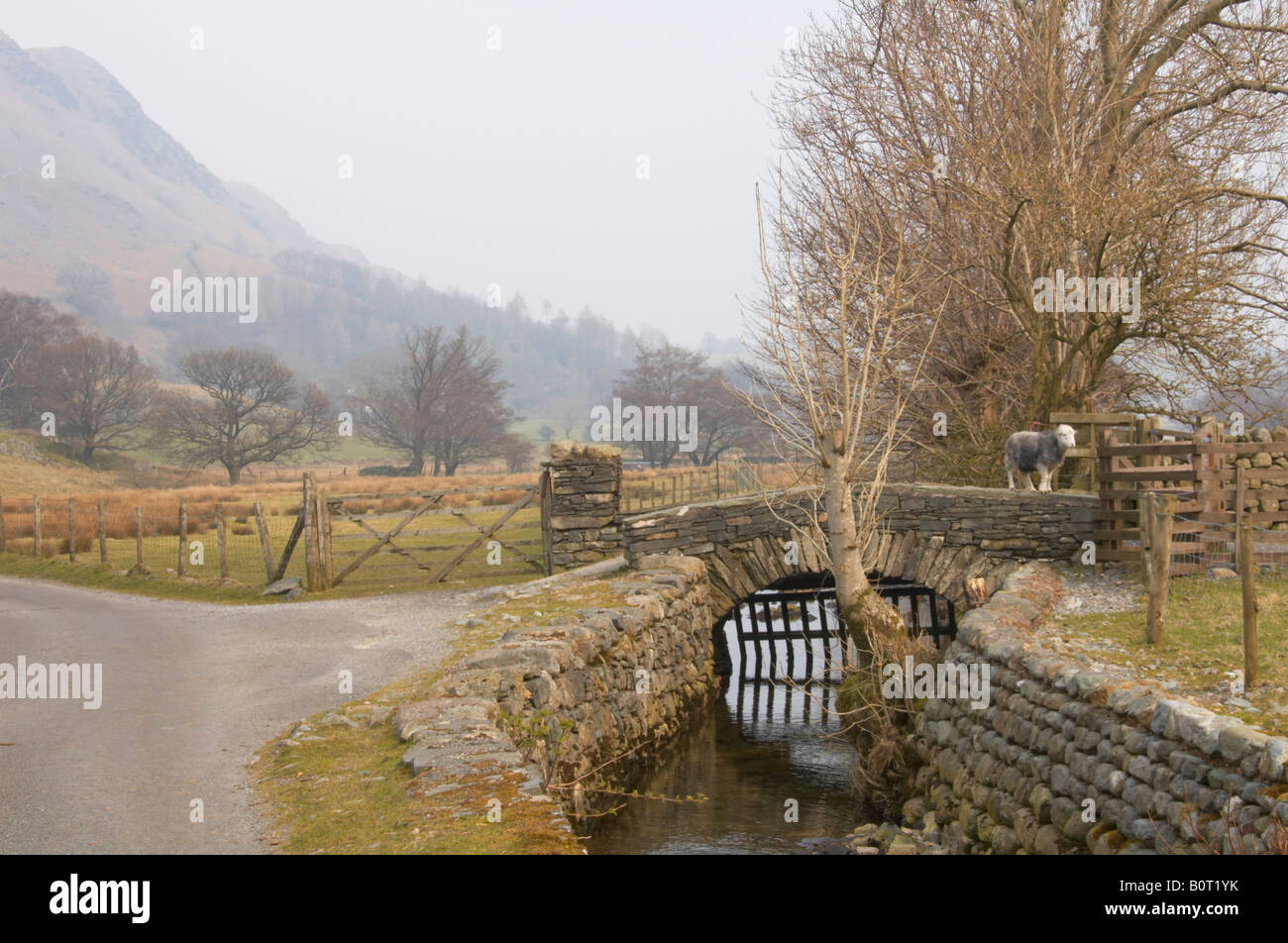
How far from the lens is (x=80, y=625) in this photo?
14.9 meters

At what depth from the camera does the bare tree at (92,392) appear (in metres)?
64.4

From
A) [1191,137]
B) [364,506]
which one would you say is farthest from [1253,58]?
[364,506]

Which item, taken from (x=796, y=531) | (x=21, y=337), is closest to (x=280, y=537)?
(x=796, y=531)

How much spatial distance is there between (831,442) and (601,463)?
6.14 m

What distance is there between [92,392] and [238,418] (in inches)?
486

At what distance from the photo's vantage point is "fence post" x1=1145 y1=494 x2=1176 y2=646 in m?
9.48

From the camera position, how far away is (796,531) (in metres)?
16.0

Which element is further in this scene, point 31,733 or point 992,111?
point 992,111

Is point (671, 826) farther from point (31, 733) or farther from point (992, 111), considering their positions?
point (992, 111)

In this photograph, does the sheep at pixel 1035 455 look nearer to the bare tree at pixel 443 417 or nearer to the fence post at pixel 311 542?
the fence post at pixel 311 542

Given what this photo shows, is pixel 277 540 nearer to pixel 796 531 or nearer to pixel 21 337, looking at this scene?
pixel 796 531

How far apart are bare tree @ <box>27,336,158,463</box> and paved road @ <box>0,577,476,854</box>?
51.8 m

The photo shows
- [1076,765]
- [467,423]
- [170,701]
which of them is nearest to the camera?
[1076,765]

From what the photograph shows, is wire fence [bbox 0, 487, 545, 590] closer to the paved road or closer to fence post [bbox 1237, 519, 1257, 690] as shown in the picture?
the paved road
